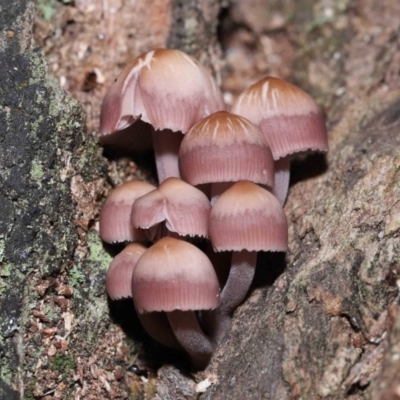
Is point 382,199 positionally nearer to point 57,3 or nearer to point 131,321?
point 131,321

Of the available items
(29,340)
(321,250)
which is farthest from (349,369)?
(29,340)

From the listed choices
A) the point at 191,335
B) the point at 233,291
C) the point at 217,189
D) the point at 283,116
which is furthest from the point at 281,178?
the point at 191,335

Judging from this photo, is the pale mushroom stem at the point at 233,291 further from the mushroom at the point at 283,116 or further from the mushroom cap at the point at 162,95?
the mushroom cap at the point at 162,95

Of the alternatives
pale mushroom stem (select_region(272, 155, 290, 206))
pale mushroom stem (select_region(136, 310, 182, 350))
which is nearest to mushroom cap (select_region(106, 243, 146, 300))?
pale mushroom stem (select_region(136, 310, 182, 350))

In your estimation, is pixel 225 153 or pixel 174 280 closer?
pixel 174 280

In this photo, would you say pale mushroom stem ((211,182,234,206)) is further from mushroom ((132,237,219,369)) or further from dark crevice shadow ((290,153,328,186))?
dark crevice shadow ((290,153,328,186))

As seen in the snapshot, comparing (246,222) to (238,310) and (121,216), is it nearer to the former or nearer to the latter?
(238,310)

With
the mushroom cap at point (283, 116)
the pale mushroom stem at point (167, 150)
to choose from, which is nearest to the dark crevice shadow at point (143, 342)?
the pale mushroom stem at point (167, 150)
